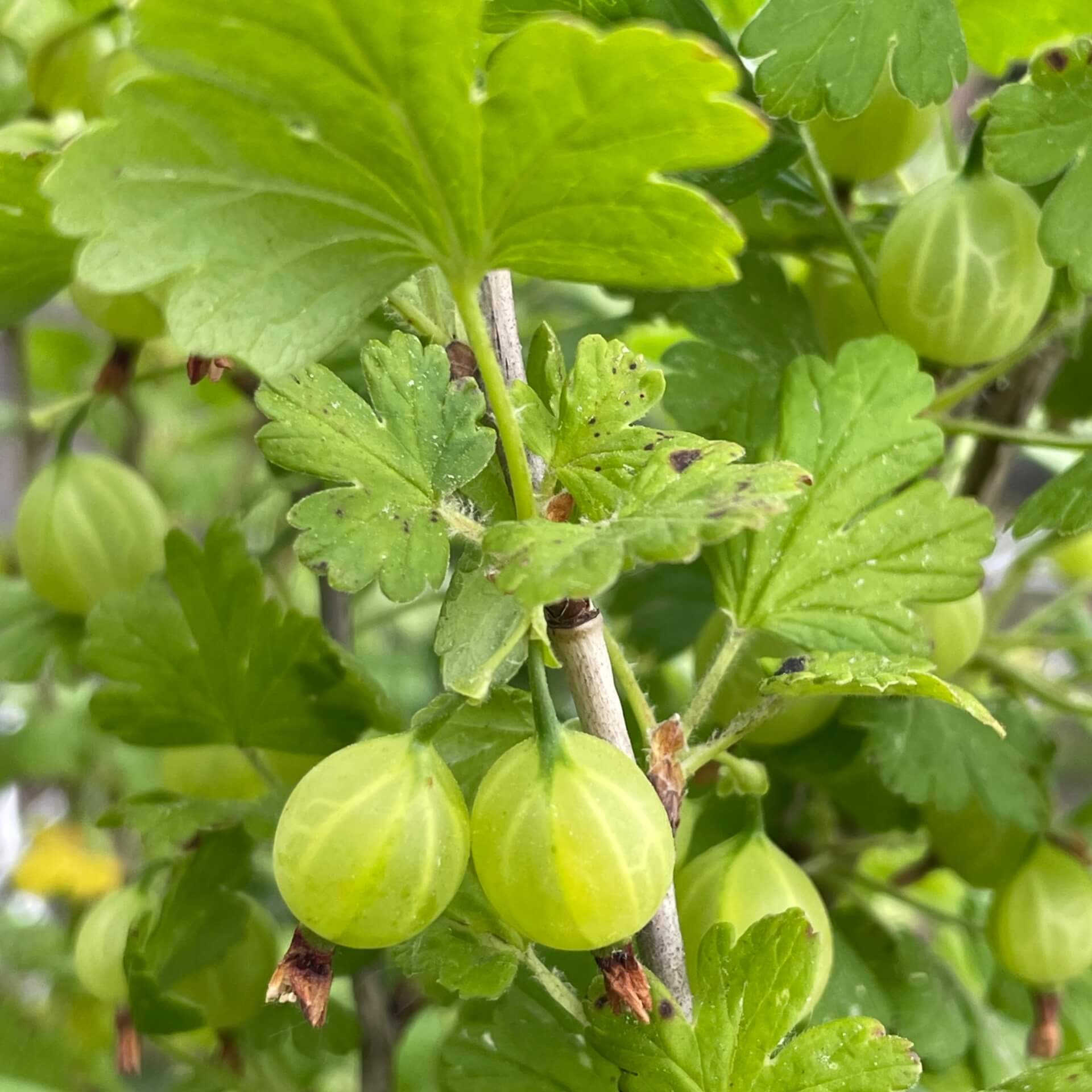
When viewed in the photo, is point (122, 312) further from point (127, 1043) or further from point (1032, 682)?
point (1032, 682)

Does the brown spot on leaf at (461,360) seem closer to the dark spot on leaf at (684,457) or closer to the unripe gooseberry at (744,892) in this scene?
the dark spot on leaf at (684,457)

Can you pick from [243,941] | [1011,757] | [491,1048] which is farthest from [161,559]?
[1011,757]

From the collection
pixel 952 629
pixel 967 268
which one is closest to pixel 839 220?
pixel 967 268

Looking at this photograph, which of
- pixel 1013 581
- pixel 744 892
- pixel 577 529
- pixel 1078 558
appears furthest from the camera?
pixel 1078 558

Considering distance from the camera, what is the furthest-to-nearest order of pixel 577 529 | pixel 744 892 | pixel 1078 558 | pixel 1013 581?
pixel 1078 558
pixel 1013 581
pixel 744 892
pixel 577 529

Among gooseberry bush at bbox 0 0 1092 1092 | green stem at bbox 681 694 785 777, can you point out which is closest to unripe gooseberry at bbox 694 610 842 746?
gooseberry bush at bbox 0 0 1092 1092

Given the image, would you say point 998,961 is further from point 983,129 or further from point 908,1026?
point 983,129
